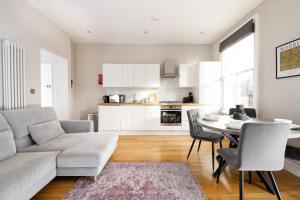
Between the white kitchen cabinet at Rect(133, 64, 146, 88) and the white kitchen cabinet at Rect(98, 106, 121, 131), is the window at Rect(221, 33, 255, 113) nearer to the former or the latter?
the white kitchen cabinet at Rect(133, 64, 146, 88)

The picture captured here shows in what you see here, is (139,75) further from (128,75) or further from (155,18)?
(155,18)

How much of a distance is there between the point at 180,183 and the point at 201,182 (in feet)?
0.96

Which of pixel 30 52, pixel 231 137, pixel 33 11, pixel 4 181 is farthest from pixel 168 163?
pixel 33 11

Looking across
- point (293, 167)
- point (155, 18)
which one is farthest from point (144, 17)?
point (293, 167)

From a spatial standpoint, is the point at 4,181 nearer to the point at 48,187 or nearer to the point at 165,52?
the point at 48,187

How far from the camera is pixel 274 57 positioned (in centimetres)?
250

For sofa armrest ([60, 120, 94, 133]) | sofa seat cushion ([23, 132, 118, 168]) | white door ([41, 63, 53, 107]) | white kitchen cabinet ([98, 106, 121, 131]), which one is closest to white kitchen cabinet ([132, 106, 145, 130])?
white kitchen cabinet ([98, 106, 121, 131])

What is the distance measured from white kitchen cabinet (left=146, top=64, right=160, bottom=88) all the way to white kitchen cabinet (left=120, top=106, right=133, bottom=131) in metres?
0.89

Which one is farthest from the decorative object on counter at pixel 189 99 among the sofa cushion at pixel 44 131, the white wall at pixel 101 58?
the sofa cushion at pixel 44 131

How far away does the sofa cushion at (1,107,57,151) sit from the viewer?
2.04m

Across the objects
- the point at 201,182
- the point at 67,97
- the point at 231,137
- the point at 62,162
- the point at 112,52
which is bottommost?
the point at 201,182

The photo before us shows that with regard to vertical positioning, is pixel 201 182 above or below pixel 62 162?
below

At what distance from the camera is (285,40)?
2.29 m

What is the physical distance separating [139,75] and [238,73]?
255 centimetres
